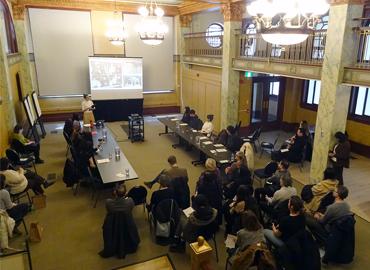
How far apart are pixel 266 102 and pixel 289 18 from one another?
28.9ft

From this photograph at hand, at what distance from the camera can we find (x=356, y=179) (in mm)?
7762

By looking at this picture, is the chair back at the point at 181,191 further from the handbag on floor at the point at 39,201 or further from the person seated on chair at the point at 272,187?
the handbag on floor at the point at 39,201

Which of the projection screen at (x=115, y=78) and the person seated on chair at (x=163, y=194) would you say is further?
the projection screen at (x=115, y=78)

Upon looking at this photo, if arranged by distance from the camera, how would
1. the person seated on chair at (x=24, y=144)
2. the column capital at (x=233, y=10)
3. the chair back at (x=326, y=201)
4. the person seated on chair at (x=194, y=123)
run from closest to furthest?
1. the chair back at (x=326, y=201)
2. the person seated on chair at (x=24, y=144)
3. the column capital at (x=233, y=10)
4. the person seated on chair at (x=194, y=123)

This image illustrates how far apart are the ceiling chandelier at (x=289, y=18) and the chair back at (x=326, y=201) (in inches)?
113

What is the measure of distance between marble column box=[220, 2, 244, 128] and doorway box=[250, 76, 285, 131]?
1272 millimetres

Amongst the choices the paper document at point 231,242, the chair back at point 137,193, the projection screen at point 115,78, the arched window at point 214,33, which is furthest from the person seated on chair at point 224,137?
the arched window at point 214,33

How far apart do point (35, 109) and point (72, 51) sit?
125 inches

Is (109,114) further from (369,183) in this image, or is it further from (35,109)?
(369,183)

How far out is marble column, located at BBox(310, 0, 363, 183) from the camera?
6137 millimetres

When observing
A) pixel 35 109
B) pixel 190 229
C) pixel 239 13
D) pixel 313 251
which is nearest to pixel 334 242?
pixel 313 251

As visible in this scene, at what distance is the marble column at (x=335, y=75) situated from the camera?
20.1 ft

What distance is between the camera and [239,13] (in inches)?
388

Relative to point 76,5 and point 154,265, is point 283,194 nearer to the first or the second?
point 154,265
